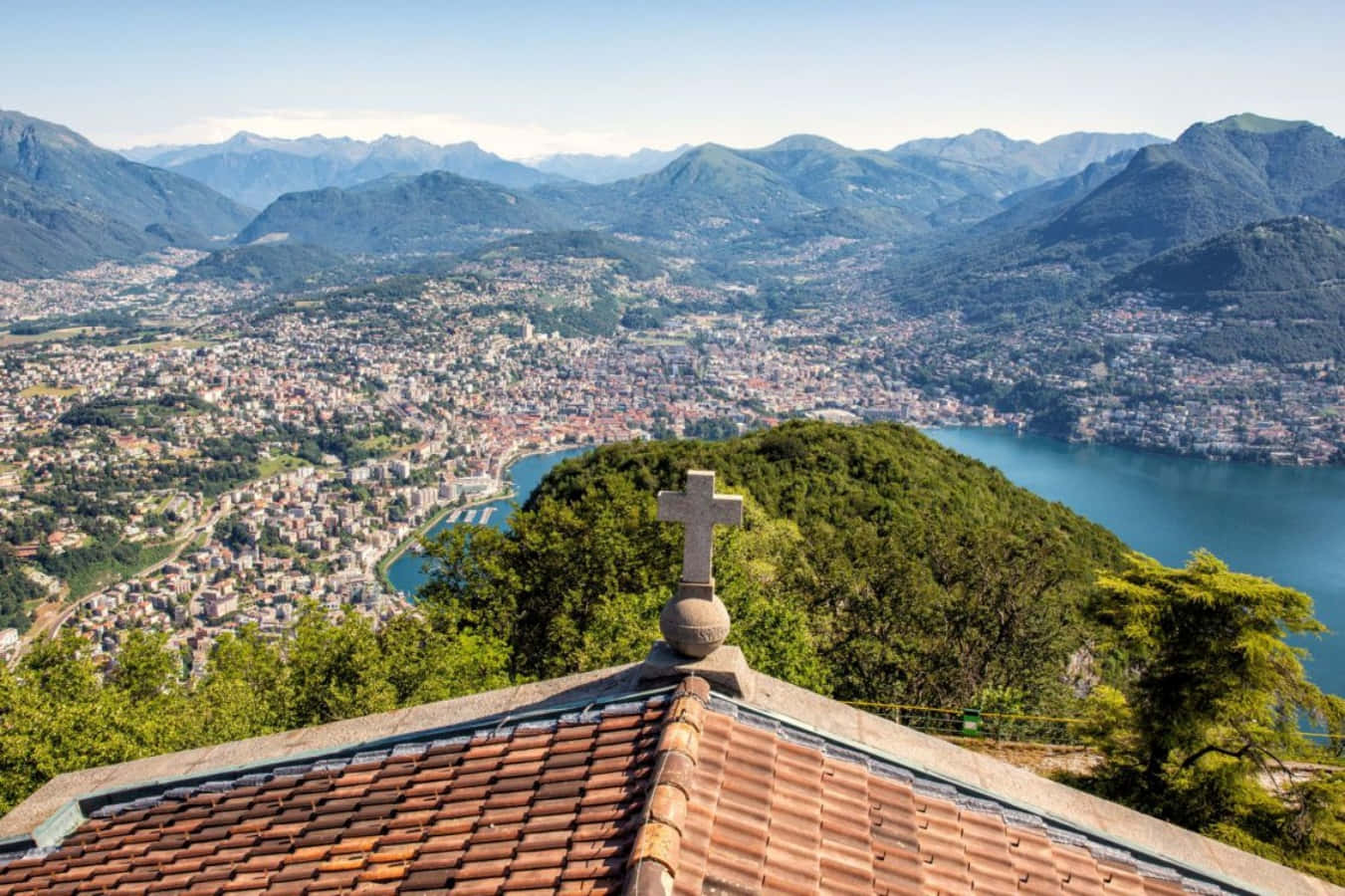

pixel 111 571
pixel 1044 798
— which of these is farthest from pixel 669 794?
pixel 111 571

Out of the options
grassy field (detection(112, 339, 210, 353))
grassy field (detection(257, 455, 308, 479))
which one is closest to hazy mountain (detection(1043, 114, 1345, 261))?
grassy field (detection(257, 455, 308, 479))

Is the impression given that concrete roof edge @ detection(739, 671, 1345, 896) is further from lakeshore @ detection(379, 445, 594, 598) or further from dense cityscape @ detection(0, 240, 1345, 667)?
lakeshore @ detection(379, 445, 594, 598)

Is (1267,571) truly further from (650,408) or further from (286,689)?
(650,408)

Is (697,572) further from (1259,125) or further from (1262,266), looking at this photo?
(1259,125)

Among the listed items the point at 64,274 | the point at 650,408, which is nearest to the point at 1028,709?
the point at 650,408

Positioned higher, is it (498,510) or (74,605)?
(498,510)

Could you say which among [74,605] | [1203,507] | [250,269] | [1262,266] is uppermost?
[1262,266]
